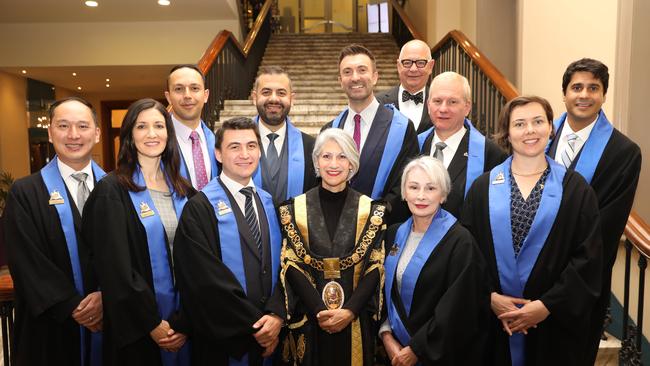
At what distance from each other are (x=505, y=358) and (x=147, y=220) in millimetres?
1816

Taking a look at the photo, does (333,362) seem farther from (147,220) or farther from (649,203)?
(649,203)

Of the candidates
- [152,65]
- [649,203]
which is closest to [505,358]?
[649,203]

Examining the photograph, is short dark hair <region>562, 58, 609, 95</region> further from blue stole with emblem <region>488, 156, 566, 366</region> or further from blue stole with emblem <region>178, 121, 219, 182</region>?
blue stole with emblem <region>178, 121, 219, 182</region>

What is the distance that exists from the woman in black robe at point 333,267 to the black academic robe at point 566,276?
56cm

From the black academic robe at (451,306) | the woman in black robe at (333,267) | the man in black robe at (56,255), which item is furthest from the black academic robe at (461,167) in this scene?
the man in black robe at (56,255)

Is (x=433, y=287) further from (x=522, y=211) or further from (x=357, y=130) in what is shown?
(x=357, y=130)

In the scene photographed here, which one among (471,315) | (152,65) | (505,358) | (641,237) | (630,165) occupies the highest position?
(152,65)

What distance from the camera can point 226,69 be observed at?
711 centimetres

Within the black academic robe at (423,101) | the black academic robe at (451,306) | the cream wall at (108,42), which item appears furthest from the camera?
the cream wall at (108,42)

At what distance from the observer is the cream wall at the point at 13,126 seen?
38.4ft

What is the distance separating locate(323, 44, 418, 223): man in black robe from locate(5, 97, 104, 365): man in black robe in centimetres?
145

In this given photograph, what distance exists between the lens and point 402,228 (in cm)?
242

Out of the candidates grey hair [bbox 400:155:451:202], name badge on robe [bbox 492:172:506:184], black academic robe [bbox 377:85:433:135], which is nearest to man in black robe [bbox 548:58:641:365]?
name badge on robe [bbox 492:172:506:184]

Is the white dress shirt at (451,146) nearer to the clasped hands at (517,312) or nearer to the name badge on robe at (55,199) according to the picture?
the clasped hands at (517,312)
